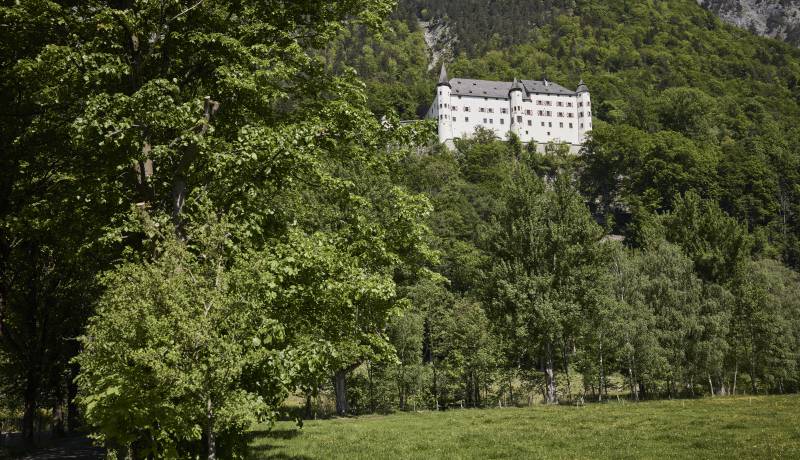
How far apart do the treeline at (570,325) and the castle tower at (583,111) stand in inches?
5357

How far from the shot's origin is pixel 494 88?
191625 mm

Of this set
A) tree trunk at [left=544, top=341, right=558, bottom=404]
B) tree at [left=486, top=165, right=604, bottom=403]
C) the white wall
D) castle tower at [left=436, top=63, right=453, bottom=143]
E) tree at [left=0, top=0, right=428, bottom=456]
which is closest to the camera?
tree at [left=0, top=0, right=428, bottom=456]

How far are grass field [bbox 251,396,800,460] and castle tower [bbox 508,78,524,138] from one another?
160 meters

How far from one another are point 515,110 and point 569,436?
567ft

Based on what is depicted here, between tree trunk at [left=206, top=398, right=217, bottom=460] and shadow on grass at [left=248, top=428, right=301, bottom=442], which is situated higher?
tree trunk at [left=206, top=398, right=217, bottom=460]

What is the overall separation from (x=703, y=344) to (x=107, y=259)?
4511cm

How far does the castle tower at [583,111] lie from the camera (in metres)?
192

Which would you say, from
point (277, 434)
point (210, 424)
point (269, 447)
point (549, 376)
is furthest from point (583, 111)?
point (210, 424)

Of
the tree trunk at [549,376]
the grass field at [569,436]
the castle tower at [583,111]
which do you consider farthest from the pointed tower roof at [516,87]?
the grass field at [569,436]

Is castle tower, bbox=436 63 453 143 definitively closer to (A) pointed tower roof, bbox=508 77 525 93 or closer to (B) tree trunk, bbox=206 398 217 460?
(A) pointed tower roof, bbox=508 77 525 93

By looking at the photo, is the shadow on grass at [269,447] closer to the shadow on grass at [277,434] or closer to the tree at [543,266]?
the shadow on grass at [277,434]

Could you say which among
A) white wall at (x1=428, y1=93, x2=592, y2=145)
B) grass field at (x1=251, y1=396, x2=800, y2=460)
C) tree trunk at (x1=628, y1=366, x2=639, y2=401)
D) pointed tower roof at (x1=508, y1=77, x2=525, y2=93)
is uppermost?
pointed tower roof at (x1=508, y1=77, x2=525, y2=93)

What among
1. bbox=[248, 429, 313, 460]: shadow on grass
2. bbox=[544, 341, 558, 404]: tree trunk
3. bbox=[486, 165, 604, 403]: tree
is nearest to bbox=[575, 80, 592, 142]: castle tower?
bbox=[486, 165, 604, 403]: tree

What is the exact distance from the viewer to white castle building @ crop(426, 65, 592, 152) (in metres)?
181
